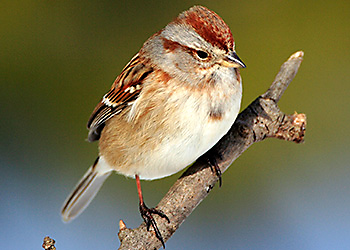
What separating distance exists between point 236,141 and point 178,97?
15.0 inches

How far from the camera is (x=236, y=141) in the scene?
1918mm

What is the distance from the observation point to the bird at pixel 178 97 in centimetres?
162

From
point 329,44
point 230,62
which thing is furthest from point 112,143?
point 329,44

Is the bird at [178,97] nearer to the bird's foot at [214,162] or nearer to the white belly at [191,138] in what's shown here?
the white belly at [191,138]

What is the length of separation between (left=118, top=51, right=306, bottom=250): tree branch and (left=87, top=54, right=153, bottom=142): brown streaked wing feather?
358 millimetres

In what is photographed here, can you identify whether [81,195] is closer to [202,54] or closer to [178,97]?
[178,97]

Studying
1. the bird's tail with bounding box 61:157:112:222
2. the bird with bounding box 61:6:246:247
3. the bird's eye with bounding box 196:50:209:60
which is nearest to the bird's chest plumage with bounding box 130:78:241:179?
the bird with bounding box 61:6:246:247

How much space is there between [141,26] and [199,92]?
0.67 metres

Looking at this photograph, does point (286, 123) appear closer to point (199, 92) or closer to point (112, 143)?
point (199, 92)

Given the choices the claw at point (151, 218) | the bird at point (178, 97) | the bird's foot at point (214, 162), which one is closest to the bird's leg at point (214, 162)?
the bird's foot at point (214, 162)

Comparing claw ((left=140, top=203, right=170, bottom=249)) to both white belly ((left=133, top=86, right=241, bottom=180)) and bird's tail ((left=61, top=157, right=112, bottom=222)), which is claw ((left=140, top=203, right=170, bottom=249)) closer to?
white belly ((left=133, top=86, right=241, bottom=180))

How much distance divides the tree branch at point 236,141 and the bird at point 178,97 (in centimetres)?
5

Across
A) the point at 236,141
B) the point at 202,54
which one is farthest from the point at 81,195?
the point at 202,54

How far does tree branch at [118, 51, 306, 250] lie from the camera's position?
5.71 feet
